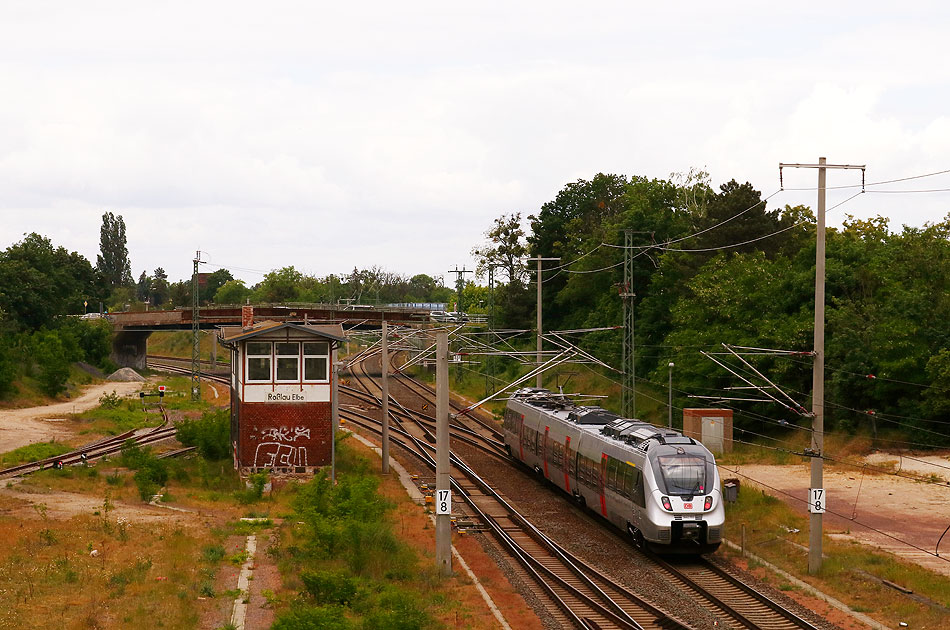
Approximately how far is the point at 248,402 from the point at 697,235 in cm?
3364

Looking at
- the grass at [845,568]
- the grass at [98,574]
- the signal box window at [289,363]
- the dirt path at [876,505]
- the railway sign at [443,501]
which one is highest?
the signal box window at [289,363]

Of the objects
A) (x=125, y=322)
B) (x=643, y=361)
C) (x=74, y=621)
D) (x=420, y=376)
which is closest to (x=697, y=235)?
(x=643, y=361)

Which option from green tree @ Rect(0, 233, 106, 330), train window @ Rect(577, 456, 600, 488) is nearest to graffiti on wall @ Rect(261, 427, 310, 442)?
train window @ Rect(577, 456, 600, 488)

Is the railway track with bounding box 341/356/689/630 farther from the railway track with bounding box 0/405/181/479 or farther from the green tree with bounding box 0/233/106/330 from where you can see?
the green tree with bounding box 0/233/106/330

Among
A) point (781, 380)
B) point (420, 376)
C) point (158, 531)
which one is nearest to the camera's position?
point (158, 531)

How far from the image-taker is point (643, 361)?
59562 millimetres

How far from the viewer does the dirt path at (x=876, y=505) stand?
26.0 metres

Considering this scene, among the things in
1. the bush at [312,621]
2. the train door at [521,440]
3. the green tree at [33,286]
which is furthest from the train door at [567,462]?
the green tree at [33,286]

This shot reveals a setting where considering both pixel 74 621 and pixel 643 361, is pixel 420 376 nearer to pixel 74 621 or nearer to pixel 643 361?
pixel 643 361

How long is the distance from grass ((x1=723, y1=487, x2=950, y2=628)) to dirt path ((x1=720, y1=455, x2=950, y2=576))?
1016 millimetres

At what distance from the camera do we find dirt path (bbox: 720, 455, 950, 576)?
26031 mm

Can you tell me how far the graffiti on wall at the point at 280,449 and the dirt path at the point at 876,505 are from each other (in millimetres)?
16462

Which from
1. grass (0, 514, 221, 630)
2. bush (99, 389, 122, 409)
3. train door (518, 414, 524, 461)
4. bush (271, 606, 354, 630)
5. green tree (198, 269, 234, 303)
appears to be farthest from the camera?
green tree (198, 269, 234, 303)

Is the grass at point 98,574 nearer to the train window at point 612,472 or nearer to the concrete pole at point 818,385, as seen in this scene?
the train window at point 612,472
